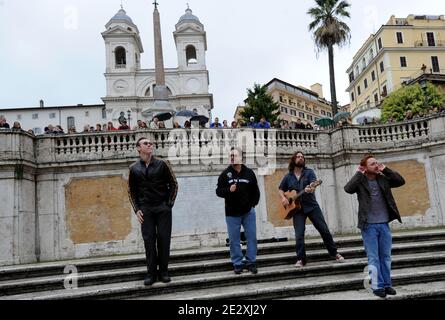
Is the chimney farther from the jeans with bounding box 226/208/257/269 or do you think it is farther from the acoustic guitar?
the jeans with bounding box 226/208/257/269

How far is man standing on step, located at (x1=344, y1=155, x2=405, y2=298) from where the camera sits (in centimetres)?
586

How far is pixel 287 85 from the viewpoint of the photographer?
8919 centimetres

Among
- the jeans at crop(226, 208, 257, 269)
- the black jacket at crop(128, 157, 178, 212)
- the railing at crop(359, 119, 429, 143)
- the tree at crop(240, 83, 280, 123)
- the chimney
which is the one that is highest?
the chimney

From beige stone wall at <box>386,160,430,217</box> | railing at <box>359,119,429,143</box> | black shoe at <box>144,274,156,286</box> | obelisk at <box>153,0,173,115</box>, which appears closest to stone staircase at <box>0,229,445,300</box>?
black shoe at <box>144,274,156,286</box>

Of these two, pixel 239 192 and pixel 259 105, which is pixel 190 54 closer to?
pixel 259 105

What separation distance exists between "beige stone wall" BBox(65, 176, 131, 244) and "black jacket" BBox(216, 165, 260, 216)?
5915mm

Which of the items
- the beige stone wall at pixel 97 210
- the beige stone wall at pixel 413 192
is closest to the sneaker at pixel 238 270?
the beige stone wall at pixel 97 210

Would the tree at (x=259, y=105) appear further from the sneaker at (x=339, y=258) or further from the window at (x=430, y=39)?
the sneaker at (x=339, y=258)

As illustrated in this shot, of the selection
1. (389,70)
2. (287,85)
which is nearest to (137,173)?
(389,70)

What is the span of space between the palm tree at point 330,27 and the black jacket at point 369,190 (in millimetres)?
21618

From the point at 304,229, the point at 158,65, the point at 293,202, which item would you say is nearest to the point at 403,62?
the point at 158,65

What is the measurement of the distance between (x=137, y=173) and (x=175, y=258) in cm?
226
